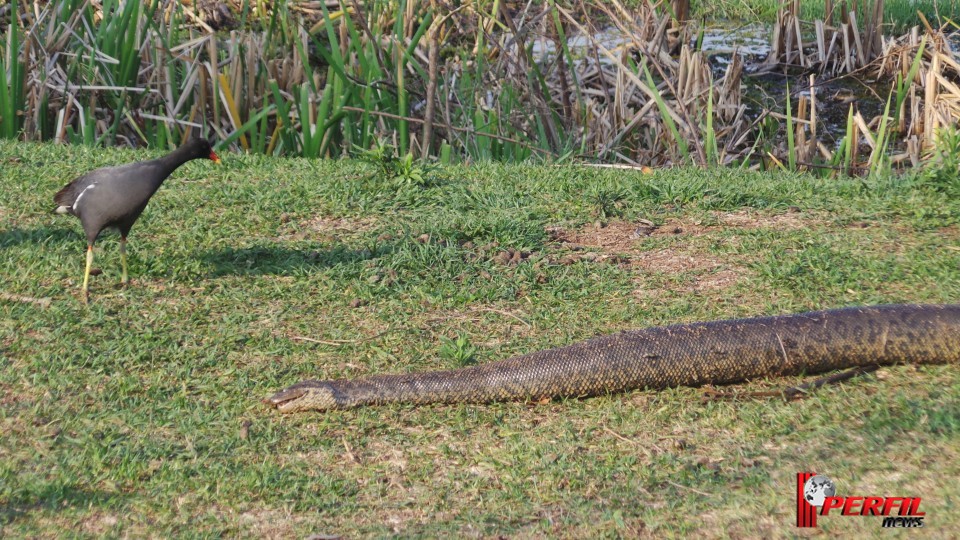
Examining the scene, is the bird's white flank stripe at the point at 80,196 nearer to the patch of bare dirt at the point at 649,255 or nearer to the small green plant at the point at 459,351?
the small green plant at the point at 459,351

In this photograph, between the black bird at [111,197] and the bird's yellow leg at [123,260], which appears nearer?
the black bird at [111,197]

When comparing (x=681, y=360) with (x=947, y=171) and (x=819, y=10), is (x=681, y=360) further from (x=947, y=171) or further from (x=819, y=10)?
(x=819, y=10)

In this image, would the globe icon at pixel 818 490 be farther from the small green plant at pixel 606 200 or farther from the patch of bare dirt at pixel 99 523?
the small green plant at pixel 606 200

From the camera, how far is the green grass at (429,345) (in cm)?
351

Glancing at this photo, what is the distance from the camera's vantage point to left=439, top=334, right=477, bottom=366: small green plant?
15.1 feet

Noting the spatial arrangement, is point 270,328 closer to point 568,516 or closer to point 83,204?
point 83,204

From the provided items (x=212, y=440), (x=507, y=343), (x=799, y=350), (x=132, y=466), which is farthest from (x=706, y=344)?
(x=132, y=466)

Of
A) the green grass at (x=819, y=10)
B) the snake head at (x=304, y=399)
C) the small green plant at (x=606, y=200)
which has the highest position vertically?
the green grass at (x=819, y=10)

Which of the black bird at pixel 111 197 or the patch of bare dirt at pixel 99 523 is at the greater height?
the black bird at pixel 111 197

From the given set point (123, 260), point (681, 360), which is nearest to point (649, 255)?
point (681, 360)

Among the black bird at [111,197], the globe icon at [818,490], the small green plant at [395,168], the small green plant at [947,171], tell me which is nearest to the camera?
the globe icon at [818,490]

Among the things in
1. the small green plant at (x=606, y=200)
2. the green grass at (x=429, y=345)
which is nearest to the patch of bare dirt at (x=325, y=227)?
the green grass at (x=429, y=345)

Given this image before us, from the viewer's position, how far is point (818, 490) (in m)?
3.31

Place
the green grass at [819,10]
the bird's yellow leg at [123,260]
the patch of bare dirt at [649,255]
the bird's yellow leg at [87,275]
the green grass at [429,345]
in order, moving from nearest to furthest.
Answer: the green grass at [429,345] < the bird's yellow leg at [87,275] < the bird's yellow leg at [123,260] < the patch of bare dirt at [649,255] < the green grass at [819,10]
